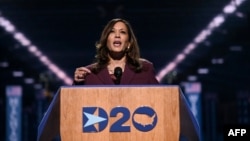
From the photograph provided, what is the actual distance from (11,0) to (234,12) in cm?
492

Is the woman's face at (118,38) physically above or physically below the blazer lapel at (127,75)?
above

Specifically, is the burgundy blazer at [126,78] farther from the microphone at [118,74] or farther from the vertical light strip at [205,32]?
the vertical light strip at [205,32]

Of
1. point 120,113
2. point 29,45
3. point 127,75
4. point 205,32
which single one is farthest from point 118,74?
point 29,45

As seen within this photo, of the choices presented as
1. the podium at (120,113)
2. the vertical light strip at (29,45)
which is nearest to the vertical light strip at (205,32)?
the vertical light strip at (29,45)

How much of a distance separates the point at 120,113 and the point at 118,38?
1.82ft

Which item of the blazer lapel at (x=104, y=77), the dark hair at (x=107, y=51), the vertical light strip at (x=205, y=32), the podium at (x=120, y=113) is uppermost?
the vertical light strip at (x=205, y=32)

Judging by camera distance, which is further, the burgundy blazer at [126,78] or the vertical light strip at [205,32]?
the vertical light strip at [205,32]

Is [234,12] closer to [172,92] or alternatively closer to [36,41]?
[36,41]

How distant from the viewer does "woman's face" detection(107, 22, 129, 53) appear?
2.70 m

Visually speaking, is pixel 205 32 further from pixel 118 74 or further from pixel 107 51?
pixel 118 74

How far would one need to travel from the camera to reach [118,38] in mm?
2721

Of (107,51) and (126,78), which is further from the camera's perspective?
(107,51)

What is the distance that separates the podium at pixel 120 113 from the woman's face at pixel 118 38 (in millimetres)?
466

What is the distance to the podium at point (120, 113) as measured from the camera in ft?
7.29
